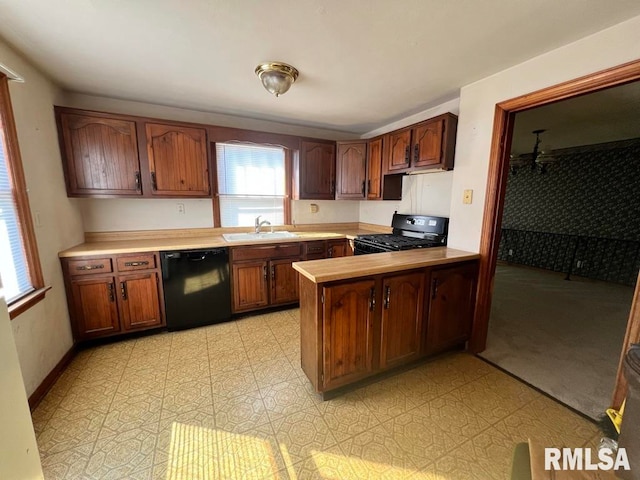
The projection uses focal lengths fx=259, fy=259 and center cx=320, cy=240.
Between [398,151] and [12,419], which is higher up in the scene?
[398,151]

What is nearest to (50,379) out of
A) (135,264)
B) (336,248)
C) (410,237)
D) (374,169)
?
(135,264)

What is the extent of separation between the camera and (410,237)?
3.08 metres

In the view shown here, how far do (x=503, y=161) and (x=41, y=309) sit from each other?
3.71m

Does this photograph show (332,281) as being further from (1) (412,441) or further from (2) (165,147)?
(2) (165,147)

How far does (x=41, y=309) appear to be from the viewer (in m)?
1.91

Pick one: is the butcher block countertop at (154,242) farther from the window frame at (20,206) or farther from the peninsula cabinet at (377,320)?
the peninsula cabinet at (377,320)

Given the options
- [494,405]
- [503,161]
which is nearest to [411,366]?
[494,405]

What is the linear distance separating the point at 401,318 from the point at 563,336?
205cm

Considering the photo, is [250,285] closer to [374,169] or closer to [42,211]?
[42,211]

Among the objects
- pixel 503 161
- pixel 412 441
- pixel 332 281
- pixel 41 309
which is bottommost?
pixel 412 441

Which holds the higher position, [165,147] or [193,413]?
[165,147]

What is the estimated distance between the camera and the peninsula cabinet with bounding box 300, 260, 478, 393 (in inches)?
66.5

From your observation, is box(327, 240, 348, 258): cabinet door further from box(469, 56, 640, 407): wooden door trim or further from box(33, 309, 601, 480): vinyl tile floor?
box(469, 56, 640, 407): wooden door trim

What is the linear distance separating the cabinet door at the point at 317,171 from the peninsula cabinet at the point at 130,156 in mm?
1159
